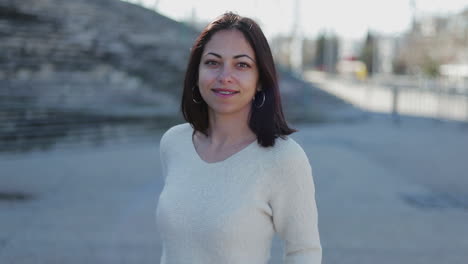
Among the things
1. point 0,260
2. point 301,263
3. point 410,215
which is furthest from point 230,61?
point 410,215

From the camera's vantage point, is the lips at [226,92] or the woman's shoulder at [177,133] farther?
the woman's shoulder at [177,133]

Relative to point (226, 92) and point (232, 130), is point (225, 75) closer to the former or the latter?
point (226, 92)

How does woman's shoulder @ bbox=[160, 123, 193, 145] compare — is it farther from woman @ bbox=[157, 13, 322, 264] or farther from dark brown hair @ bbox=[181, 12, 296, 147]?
dark brown hair @ bbox=[181, 12, 296, 147]

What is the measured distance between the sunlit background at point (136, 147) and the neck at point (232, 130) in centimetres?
100

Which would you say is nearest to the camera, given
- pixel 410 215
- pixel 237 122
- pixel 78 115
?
pixel 237 122

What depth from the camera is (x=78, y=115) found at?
11461mm

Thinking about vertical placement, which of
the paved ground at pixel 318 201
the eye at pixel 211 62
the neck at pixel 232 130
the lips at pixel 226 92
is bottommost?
the paved ground at pixel 318 201

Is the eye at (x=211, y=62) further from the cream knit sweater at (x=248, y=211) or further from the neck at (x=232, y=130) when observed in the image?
the cream knit sweater at (x=248, y=211)

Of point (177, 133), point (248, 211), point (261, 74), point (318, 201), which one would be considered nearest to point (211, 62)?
point (261, 74)

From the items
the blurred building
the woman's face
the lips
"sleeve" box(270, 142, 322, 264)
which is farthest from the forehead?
the blurred building

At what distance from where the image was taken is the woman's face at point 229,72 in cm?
174

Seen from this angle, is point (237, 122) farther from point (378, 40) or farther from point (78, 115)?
point (378, 40)

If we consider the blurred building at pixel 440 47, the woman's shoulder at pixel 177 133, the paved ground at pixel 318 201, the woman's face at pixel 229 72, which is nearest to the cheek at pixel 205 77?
the woman's face at pixel 229 72

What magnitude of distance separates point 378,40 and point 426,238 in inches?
2310
